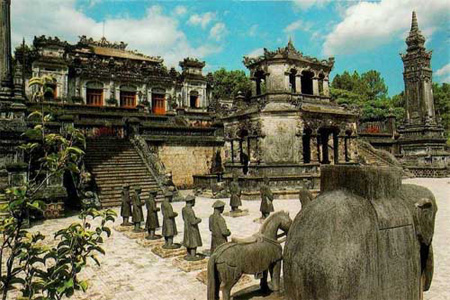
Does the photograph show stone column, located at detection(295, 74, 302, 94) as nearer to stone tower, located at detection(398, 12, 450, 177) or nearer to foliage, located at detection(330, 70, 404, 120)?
stone tower, located at detection(398, 12, 450, 177)

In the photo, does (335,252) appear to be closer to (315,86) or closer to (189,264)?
(189,264)

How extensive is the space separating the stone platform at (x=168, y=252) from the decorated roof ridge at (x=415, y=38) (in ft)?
95.9

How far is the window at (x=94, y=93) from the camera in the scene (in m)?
33.5

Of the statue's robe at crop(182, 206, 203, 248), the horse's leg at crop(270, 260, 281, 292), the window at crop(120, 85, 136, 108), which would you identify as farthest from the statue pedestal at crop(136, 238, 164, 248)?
the window at crop(120, 85, 136, 108)

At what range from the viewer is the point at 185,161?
22688mm

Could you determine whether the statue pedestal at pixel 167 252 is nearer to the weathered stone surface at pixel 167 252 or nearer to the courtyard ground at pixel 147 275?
Answer: the weathered stone surface at pixel 167 252

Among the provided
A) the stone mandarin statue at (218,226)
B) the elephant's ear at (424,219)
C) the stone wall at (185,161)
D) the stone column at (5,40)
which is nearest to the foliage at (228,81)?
the stone wall at (185,161)

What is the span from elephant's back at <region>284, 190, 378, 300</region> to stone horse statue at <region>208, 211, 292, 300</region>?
1.39 metres

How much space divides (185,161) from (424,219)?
65.5ft

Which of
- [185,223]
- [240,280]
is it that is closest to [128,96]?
[185,223]

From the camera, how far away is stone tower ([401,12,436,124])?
2814 cm

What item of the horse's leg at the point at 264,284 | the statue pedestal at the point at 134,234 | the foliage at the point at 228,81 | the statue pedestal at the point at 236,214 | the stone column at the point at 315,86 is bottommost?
the statue pedestal at the point at 134,234

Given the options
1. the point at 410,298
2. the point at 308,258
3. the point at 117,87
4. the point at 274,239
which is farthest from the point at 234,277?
the point at 117,87

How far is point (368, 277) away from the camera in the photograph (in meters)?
2.74
